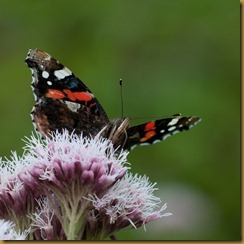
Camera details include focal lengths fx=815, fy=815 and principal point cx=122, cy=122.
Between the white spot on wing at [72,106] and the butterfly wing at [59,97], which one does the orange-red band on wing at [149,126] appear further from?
the white spot on wing at [72,106]

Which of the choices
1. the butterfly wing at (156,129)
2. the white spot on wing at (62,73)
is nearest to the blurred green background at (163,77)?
the butterfly wing at (156,129)

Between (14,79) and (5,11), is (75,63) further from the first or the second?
(5,11)

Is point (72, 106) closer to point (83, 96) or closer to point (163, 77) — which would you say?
point (83, 96)

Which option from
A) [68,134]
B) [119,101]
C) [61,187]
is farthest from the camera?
[119,101]

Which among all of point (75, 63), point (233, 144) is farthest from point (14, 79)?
point (233, 144)

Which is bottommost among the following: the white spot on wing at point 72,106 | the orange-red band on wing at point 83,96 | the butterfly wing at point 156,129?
the butterfly wing at point 156,129

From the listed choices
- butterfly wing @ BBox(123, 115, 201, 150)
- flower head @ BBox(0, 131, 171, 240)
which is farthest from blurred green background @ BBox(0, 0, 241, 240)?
flower head @ BBox(0, 131, 171, 240)
